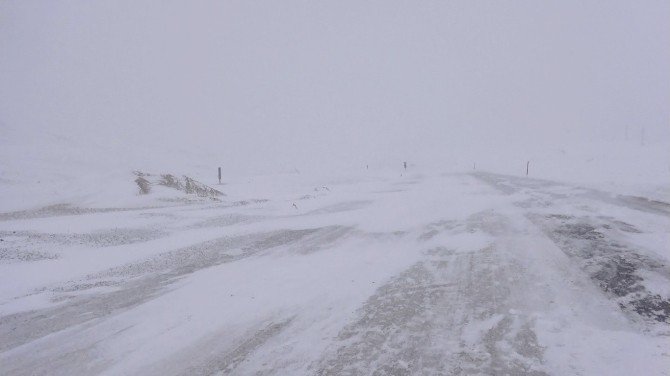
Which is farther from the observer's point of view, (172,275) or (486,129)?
(486,129)

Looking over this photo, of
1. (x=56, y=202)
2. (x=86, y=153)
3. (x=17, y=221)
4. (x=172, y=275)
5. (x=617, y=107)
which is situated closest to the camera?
(x=172, y=275)

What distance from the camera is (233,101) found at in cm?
10575

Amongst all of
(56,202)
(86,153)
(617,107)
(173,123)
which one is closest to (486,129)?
(617,107)

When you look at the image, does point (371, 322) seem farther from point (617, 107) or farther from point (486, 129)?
point (617, 107)

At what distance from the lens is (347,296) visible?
5066 millimetres

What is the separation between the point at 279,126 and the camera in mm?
92062

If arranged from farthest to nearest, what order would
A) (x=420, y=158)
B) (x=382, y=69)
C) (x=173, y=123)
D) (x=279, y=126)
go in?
(x=382, y=69)
(x=279, y=126)
(x=173, y=123)
(x=420, y=158)

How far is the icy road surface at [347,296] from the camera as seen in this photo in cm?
368

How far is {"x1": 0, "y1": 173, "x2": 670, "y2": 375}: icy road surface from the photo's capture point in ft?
12.1

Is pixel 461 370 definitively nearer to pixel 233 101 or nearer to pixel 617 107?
pixel 233 101

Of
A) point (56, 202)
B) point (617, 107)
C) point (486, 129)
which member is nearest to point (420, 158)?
point (56, 202)

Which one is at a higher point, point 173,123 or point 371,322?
point 173,123

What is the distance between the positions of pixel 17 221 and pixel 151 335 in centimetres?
906

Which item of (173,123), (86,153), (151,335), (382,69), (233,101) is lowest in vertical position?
(151,335)
